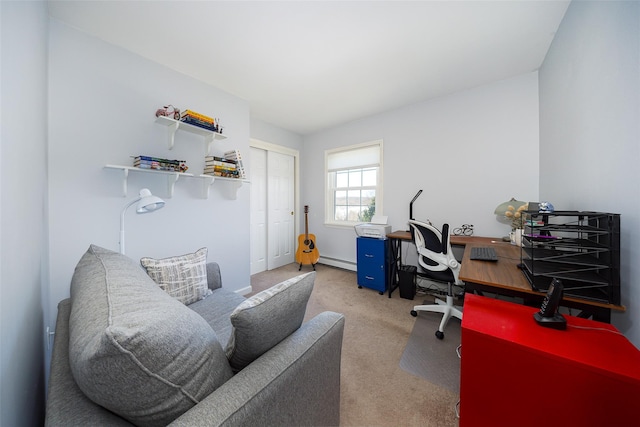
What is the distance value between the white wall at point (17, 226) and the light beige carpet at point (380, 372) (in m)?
1.35

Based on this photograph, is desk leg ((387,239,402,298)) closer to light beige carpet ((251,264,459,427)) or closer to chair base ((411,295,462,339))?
light beige carpet ((251,264,459,427))

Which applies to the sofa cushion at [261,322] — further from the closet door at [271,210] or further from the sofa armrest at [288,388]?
the closet door at [271,210]

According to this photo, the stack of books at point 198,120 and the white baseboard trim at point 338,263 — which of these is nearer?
the stack of books at point 198,120

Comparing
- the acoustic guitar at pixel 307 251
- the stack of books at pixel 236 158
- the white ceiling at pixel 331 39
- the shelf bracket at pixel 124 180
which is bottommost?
the acoustic guitar at pixel 307 251

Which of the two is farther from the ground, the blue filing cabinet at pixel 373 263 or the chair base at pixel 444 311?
the blue filing cabinet at pixel 373 263

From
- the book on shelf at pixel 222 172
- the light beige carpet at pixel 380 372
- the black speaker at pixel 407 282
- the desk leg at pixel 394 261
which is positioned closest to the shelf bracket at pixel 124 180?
the book on shelf at pixel 222 172

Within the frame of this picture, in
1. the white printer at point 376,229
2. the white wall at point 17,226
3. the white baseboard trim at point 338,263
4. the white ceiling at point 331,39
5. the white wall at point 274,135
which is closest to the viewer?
the white wall at point 17,226

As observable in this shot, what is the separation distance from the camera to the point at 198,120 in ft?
6.99

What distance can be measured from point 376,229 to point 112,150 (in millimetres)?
2842

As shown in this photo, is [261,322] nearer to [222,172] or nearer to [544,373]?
[544,373]

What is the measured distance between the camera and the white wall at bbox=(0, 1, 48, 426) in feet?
2.00

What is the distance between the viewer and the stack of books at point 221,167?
236cm

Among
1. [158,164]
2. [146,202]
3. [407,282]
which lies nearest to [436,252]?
[407,282]

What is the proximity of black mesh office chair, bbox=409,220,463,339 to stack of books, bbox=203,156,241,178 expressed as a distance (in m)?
2.00
